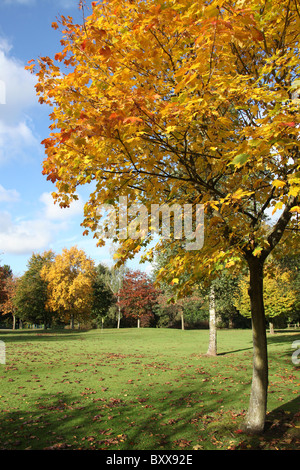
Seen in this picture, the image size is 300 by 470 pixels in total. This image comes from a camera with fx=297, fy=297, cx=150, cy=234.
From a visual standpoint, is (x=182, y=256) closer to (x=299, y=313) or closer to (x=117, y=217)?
(x=117, y=217)

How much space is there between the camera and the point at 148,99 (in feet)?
10.5

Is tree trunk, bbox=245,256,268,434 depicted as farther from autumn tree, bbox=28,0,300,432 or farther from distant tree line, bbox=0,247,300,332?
distant tree line, bbox=0,247,300,332

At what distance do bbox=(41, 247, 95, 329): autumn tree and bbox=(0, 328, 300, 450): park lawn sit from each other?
841 inches

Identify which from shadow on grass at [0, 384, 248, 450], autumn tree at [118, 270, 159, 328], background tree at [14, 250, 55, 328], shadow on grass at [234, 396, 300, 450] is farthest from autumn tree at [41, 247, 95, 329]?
shadow on grass at [234, 396, 300, 450]

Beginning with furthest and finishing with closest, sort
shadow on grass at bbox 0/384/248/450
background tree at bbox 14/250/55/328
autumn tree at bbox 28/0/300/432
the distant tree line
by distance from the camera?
1. background tree at bbox 14/250/55/328
2. the distant tree line
3. shadow on grass at bbox 0/384/248/450
4. autumn tree at bbox 28/0/300/432

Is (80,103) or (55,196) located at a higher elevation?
(80,103)

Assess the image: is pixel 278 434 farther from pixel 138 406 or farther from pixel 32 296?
pixel 32 296

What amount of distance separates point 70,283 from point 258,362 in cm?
3067

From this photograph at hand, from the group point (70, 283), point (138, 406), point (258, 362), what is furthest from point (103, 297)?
point (258, 362)

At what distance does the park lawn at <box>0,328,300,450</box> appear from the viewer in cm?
476

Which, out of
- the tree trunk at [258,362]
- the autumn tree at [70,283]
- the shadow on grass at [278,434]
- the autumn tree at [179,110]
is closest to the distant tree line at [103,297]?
the autumn tree at [70,283]

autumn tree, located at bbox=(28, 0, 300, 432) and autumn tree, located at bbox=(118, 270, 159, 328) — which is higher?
autumn tree, located at bbox=(28, 0, 300, 432)

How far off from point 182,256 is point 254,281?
149 cm
